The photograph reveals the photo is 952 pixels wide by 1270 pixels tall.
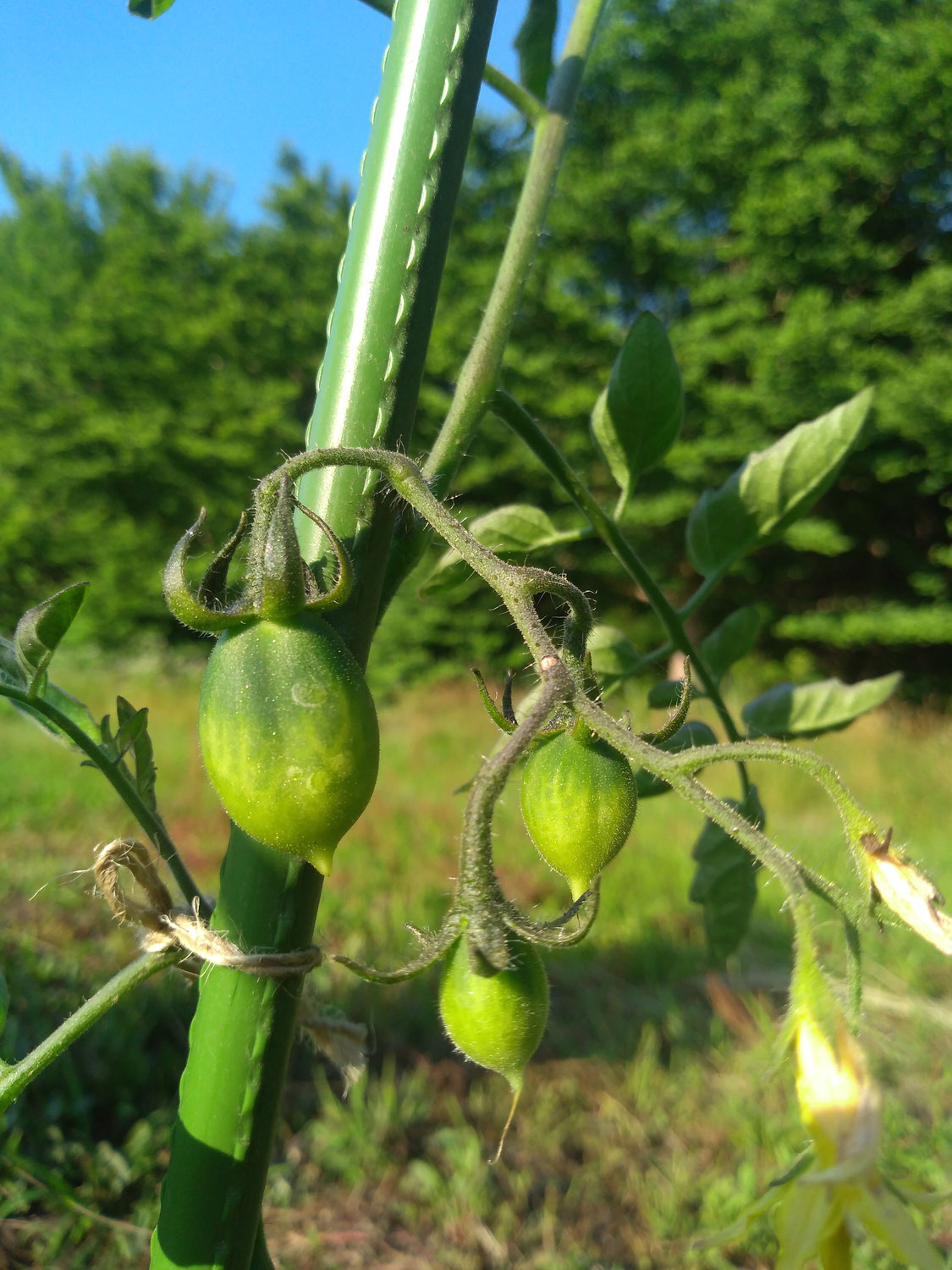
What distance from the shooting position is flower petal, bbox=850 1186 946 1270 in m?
0.38

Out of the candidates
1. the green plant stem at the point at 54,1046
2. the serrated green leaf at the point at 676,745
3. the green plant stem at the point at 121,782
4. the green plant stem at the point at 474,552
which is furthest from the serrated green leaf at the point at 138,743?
the serrated green leaf at the point at 676,745

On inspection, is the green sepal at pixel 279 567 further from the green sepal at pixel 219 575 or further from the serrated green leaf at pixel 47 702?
the serrated green leaf at pixel 47 702

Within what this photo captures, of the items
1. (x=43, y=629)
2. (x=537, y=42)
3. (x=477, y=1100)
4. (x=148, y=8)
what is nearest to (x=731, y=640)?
(x=537, y=42)

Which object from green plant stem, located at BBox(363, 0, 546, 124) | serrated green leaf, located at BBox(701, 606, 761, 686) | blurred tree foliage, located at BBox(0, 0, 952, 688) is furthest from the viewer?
blurred tree foliage, located at BBox(0, 0, 952, 688)

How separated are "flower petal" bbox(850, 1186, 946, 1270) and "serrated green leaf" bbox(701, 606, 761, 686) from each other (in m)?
0.64

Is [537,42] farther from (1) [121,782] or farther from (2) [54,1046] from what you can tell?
(2) [54,1046]

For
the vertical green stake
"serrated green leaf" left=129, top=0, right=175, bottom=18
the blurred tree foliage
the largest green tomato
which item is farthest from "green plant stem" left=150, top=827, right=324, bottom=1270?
the blurred tree foliage

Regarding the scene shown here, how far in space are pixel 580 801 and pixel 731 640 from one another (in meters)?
0.54

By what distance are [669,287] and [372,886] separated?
10267 millimetres

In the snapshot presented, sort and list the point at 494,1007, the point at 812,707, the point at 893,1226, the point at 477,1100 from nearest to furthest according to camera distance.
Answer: the point at 893,1226 → the point at 494,1007 → the point at 812,707 → the point at 477,1100

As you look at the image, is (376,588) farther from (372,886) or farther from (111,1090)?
(372,886)

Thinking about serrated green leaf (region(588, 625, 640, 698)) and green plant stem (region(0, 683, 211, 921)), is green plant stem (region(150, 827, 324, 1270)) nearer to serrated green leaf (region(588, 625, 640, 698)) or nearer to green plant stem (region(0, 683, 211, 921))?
green plant stem (region(0, 683, 211, 921))

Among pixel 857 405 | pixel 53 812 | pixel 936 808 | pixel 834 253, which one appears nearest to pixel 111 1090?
pixel 857 405

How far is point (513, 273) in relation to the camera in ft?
2.20
